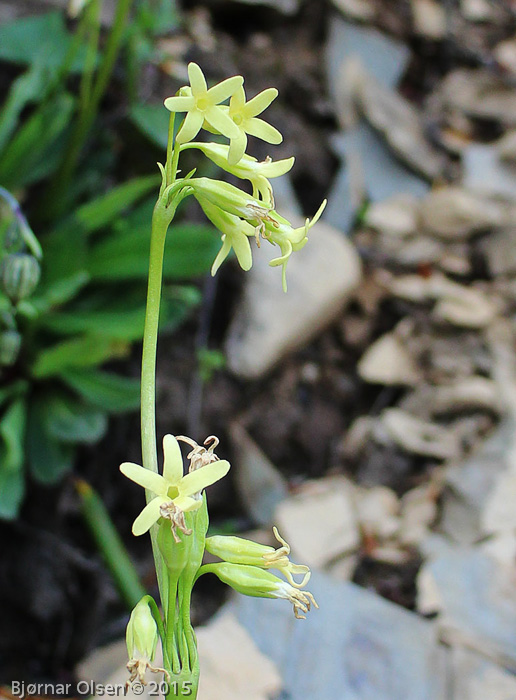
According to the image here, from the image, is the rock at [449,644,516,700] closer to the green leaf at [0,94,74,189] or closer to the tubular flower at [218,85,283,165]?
the tubular flower at [218,85,283,165]

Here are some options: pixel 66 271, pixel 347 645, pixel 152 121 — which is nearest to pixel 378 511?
pixel 347 645

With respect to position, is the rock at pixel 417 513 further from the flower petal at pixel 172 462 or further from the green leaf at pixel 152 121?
the flower petal at pixel 172 462

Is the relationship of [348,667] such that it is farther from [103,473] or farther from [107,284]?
[107,284]

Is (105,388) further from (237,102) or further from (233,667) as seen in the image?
(237,102)

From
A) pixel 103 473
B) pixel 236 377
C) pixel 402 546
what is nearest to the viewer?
pixel 402 546

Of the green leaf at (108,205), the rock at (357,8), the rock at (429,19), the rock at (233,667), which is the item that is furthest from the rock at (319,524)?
the rock at (429,19)

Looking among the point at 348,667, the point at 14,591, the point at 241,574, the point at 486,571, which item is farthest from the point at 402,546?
the point at 241,574
